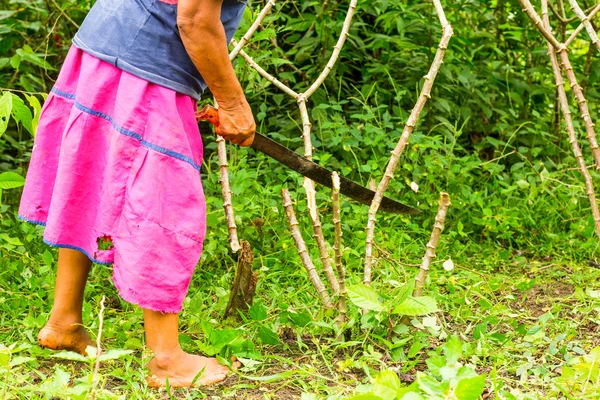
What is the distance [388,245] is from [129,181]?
170 centimetres

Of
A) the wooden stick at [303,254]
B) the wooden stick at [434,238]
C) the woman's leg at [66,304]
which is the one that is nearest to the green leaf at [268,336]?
the wooden stick at [303,254]

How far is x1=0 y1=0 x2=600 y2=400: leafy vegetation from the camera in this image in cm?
247

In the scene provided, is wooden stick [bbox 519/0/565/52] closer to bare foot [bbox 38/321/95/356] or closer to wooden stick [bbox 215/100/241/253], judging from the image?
wooden stick [bbox 215/100/241/253]

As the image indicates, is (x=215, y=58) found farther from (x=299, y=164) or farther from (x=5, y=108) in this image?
(x=5, y=108)

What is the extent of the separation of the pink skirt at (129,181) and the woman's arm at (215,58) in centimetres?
12

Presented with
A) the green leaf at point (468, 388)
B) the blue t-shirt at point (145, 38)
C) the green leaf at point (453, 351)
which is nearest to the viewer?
the green leaf at point (468, 388)

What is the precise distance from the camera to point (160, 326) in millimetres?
2430

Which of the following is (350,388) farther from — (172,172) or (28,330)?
(28,330)

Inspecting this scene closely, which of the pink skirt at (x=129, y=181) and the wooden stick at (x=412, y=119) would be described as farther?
the wooden stick at (x=412, y=119)

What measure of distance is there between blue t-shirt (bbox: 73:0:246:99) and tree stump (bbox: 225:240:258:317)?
0.71 m

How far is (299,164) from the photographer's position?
273cm

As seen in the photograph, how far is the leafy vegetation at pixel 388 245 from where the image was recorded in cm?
247

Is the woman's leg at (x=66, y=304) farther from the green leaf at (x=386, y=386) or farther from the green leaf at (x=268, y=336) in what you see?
the green leaf at (x=386, y=386)

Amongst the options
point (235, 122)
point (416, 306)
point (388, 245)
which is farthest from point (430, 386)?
point (388, 245)
